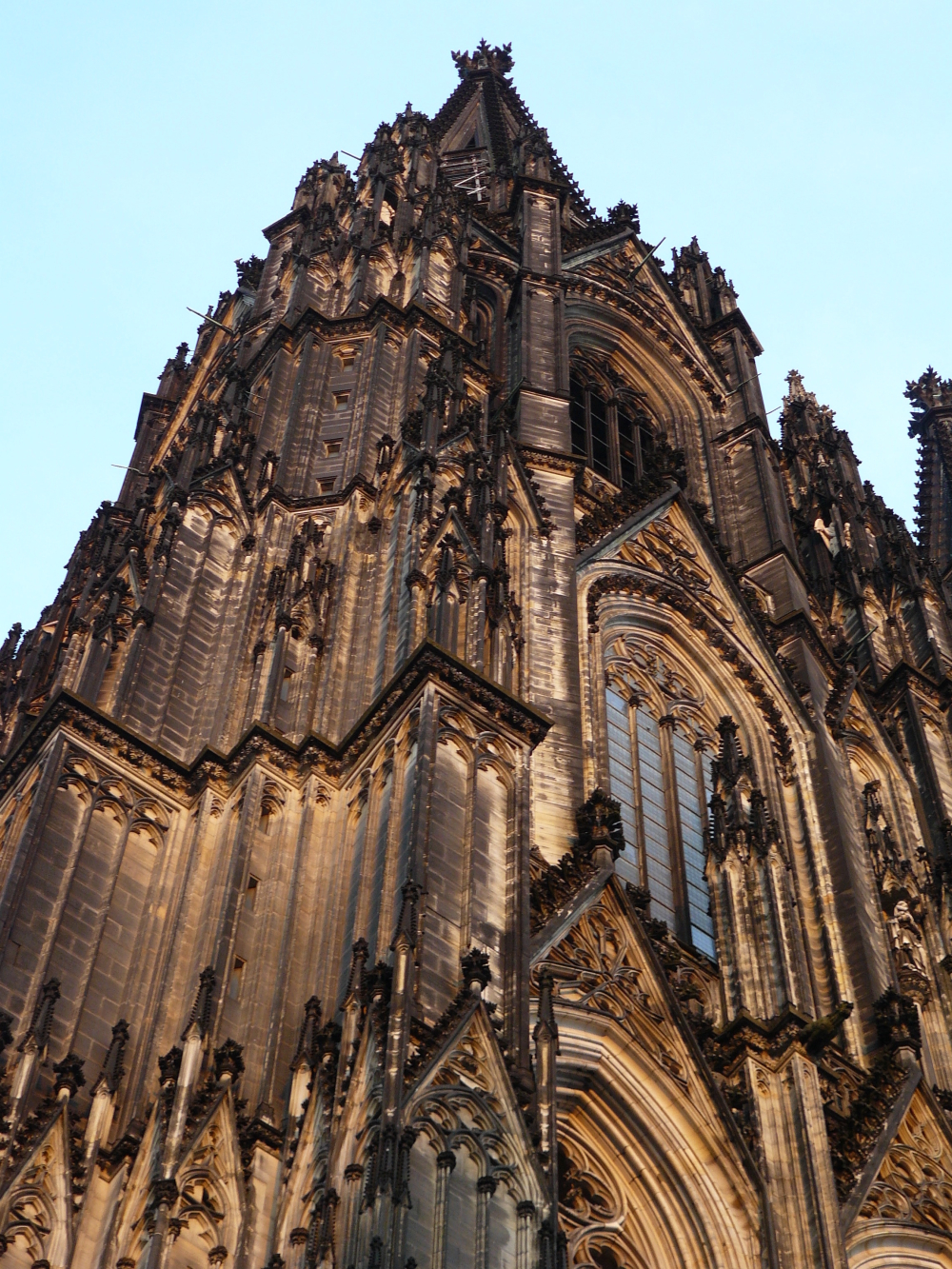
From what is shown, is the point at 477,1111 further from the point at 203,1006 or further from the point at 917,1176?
the point at 917,1176

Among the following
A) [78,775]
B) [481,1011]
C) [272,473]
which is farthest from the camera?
[272,473]

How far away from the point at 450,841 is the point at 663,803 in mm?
9533

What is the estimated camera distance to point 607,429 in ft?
140

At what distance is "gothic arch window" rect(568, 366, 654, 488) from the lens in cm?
4122

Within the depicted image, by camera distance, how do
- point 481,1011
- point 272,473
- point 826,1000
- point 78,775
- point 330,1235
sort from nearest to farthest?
point 330,1235
point 481,1011
point 78,775
point 826,1000
point 272,473

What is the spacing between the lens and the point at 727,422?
44875mm

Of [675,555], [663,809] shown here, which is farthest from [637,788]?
[675,555]

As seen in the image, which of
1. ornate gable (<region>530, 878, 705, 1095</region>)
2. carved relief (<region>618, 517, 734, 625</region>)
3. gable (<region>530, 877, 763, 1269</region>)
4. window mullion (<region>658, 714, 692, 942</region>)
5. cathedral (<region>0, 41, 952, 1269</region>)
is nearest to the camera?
cathedral (<region>0, 41, 952, 1269</region>)

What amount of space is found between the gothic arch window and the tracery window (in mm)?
8185

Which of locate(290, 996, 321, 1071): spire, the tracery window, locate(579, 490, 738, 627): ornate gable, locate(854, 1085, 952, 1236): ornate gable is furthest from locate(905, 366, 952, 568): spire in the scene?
locate(290, 996, 321, 1071): spire

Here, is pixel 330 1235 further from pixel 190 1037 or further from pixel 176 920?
pixel 176 920

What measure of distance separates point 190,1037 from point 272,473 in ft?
39.2

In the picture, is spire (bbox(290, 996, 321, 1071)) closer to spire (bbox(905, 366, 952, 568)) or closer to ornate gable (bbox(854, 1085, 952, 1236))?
ornate gable (bbox(854, 1085, 952, 1236))

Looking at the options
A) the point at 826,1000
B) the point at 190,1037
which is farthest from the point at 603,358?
the point at 190,1037
